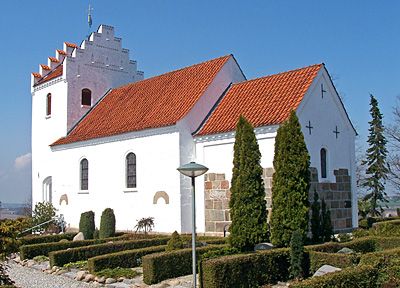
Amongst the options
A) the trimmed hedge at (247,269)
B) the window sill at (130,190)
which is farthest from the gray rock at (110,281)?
the window sill at (130,190)

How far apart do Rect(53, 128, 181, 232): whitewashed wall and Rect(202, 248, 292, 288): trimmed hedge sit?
781 cm

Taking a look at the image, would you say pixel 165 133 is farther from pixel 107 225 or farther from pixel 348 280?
pixel 348 280

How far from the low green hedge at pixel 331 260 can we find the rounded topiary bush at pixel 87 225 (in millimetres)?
11866

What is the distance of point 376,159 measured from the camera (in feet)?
109

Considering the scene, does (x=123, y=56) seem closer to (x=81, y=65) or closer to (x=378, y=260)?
(x=81, y=65)

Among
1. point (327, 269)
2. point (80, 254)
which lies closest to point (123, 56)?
point (80, 254)

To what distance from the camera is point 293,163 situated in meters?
14.2

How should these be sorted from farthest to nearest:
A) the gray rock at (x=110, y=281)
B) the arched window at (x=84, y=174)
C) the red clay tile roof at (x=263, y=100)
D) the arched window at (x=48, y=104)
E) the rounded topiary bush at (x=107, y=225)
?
the arched window at (x=48, y=104), the arched window at (x=84, y=174), the rounded topiary bush at (x=107, y=225), the red clay tile roof at (x=263, y=100), the gray rock at (x=110, y=281)

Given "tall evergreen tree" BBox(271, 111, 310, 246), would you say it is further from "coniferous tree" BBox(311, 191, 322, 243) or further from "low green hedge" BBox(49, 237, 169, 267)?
"low green hedge" BBox(49, 237, 169, 267)

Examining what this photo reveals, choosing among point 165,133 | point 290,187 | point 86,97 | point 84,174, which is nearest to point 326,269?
point 290,187

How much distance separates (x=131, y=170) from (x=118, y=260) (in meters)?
8.25

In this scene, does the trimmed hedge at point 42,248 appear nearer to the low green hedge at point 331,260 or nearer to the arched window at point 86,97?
the low green hedge at point 331,260

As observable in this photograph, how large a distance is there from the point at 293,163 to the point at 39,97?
1880cm

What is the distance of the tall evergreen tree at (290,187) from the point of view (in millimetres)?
13781
